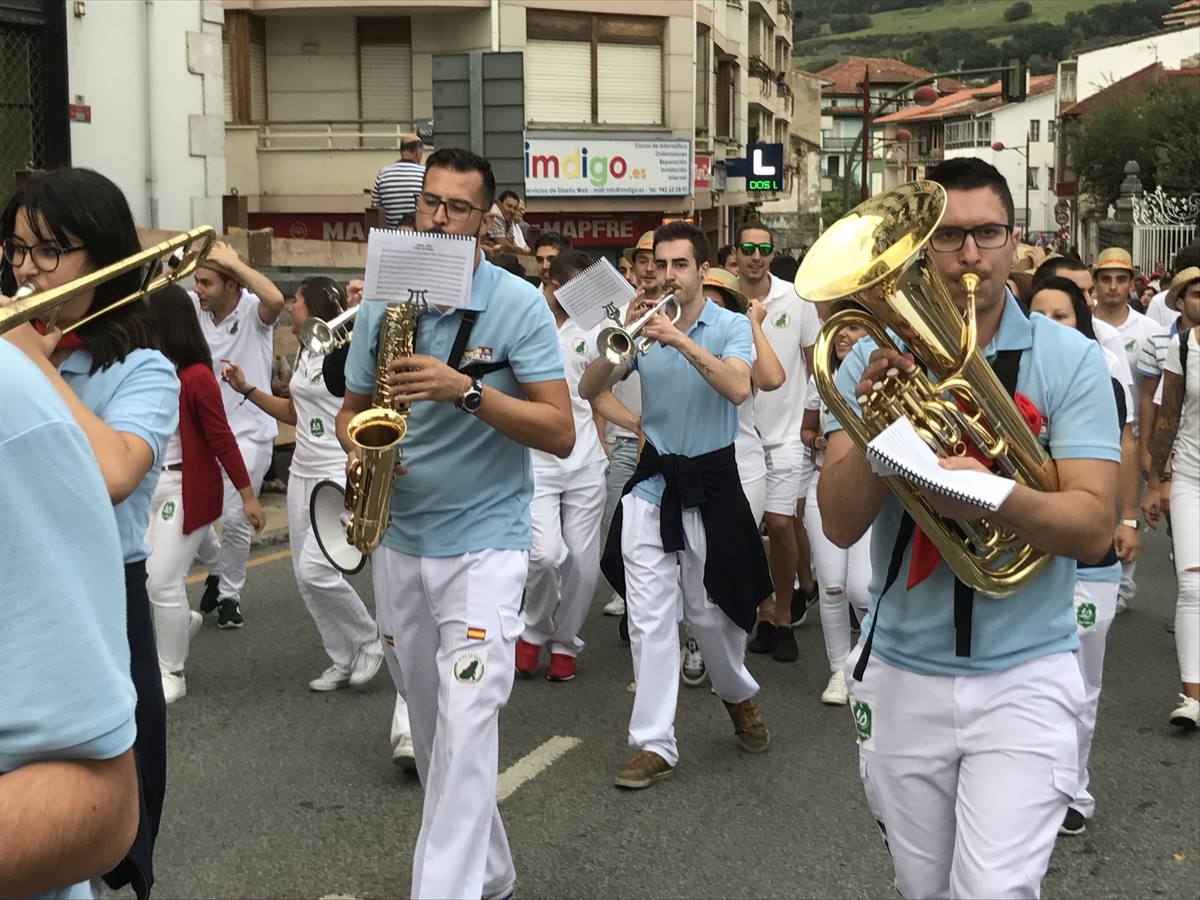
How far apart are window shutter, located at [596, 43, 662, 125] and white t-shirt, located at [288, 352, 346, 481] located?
26.8 metres

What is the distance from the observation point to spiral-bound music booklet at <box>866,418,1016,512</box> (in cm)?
293

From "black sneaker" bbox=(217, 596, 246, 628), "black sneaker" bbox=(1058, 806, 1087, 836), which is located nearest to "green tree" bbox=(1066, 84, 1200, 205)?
"black sneaker" bbox=(217, 596, 246, 628)

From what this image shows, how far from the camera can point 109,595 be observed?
1.80 meters

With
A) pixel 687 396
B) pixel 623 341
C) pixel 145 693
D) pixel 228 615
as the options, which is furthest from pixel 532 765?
pixel 228 615

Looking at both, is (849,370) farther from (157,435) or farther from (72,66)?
(72,66)

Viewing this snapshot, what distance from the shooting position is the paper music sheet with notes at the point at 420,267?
447 cm

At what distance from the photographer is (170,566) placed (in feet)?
23.0

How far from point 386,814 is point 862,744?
8.51 ft

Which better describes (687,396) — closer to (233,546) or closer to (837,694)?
(837,694)

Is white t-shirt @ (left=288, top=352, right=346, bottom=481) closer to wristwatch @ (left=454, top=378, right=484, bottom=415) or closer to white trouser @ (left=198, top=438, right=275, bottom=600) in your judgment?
white trouser @ (left=198, top=438, right=275, bottom=600)

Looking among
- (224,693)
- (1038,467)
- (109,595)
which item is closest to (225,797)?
(224,693)

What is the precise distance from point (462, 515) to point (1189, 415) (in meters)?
3.76

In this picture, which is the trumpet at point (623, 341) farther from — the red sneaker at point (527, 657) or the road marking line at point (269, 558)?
the road marking line at point (269, 558)

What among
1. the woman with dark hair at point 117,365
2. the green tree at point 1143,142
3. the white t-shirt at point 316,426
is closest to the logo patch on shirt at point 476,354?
the woman with dark hair at point 117,365
